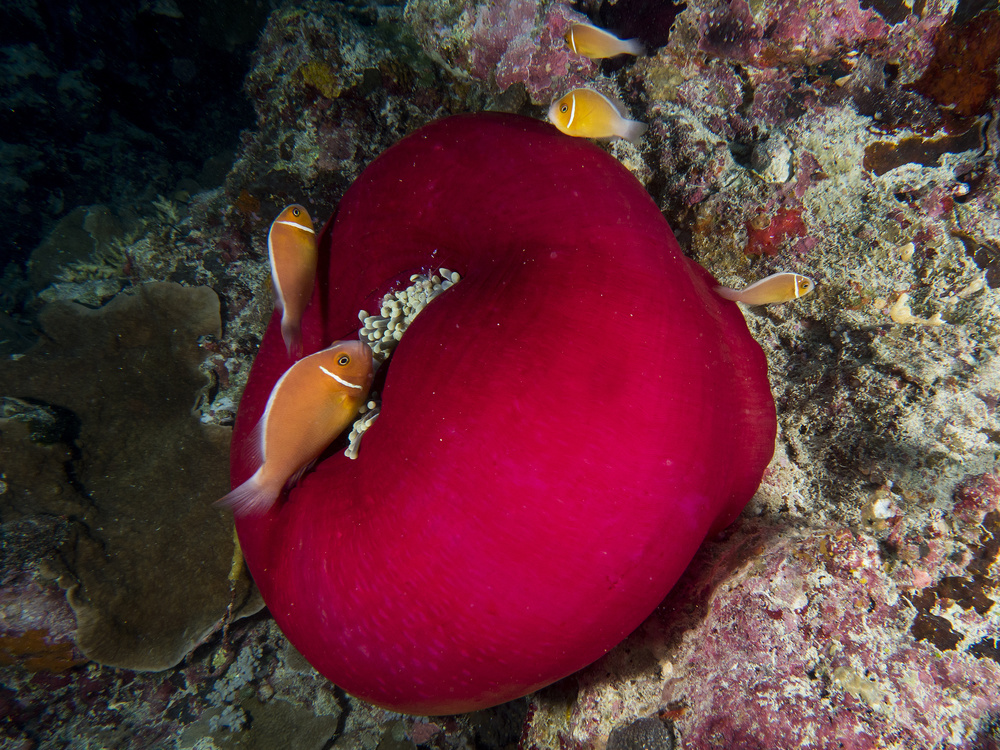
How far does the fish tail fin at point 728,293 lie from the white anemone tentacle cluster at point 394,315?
980mm

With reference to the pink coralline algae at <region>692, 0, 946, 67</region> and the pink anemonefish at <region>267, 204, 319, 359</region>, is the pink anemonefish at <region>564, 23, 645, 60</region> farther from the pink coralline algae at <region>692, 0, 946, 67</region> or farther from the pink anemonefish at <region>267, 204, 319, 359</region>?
the pink anemonefish at <region>267, 204, 319, 359</region>

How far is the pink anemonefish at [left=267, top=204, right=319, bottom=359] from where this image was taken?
2066 mm

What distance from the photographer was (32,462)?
2938 mm

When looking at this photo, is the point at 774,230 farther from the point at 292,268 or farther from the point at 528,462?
the point at 292,268

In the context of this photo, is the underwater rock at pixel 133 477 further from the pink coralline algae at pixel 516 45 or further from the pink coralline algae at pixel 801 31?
the pink coralline algae at pixel 801 31

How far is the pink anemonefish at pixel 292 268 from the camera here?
2.07 metres

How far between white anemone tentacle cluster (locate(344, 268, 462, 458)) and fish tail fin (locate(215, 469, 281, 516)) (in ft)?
1.13


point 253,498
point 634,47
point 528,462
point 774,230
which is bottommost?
point 253,498

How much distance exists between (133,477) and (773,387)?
3.69m

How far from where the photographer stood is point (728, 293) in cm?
175

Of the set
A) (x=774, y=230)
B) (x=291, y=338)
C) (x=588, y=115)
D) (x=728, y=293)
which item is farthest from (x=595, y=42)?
(x=291, y=338)

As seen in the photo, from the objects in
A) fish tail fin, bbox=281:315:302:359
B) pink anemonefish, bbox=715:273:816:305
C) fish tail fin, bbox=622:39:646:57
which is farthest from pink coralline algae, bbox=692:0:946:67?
fish tail fin, bbox=281:315:302:359

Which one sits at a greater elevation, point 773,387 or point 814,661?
point 773,387

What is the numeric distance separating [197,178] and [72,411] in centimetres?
409
